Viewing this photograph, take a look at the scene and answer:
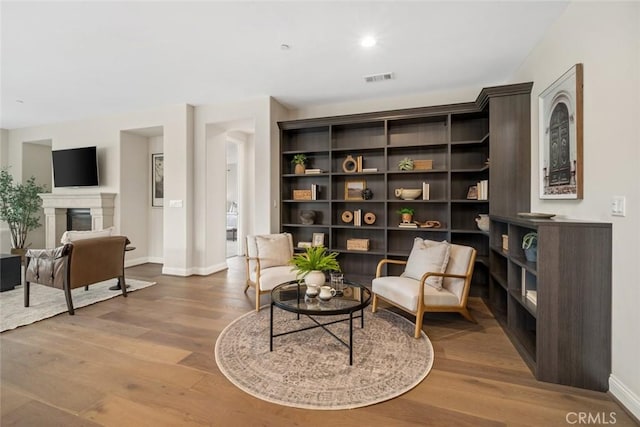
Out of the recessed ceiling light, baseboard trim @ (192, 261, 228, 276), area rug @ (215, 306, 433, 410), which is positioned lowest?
area rug @ (215, 306, 433, 410)

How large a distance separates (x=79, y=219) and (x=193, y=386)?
5.58m

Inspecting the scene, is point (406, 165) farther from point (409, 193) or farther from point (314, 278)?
A: point (314, 278)

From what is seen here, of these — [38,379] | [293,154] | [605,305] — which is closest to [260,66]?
[293,154]

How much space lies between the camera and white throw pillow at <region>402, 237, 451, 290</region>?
2791 mm

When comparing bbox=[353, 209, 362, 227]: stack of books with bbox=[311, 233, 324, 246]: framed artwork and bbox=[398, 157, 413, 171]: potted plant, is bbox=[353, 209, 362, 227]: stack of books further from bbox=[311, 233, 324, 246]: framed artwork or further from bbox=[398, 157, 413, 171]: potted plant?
bbox=[398, 157, 413, 171]: potted plant

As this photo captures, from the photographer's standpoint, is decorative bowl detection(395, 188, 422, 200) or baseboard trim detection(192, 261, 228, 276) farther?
baseboard trim detection(192, 261, 228, 276)

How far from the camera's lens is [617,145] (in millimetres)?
1761

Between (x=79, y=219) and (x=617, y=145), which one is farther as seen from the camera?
(x=79, y=219)

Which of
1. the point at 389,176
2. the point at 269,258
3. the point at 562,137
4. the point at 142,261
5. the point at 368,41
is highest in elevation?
the point at 368,41

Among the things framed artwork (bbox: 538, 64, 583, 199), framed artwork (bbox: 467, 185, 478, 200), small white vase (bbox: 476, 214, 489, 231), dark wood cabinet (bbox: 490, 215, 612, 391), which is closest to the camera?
dark wood cabinet (bbox: 490, 215, 612, 391)

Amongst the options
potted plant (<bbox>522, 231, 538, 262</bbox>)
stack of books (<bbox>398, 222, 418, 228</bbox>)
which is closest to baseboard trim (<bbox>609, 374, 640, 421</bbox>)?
potted plant (<bbox>522, 231, 538, 262</bbox>)

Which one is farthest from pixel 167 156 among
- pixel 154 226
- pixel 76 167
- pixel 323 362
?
pixel 323 362

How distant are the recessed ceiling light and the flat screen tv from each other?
205 inches

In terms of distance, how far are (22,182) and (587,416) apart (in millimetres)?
9220
